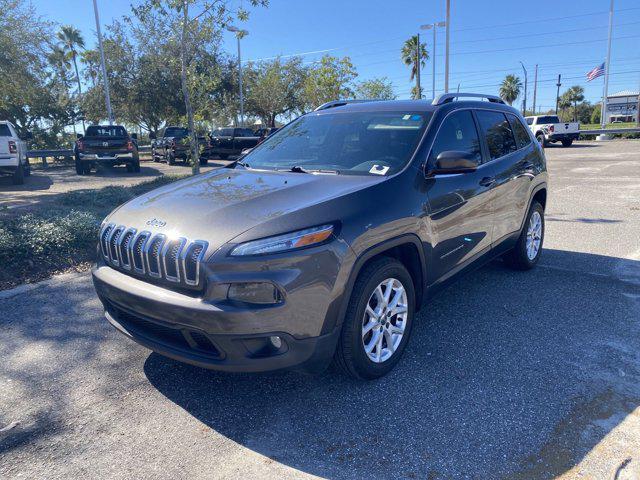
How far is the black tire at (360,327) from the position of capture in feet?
9.20

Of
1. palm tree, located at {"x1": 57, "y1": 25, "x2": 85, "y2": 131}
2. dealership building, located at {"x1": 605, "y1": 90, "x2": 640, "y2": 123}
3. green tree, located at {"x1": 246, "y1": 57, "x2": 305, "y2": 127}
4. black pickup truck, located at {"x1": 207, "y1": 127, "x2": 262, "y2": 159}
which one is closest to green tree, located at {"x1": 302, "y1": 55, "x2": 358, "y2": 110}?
black pickup truck, located at {"x1": 207, "y1": 127, "x2": 262, "y2": 159}

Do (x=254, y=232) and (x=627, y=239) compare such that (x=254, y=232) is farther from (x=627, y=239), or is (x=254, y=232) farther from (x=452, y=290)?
(x=627, y=239)

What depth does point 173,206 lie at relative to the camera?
9.94 ft

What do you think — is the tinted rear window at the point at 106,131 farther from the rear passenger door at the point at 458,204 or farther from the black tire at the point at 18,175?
the rear passenger door at the point at 458,204

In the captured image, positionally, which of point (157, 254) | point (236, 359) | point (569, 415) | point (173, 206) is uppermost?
point (173, 206)

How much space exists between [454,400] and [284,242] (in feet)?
4.67

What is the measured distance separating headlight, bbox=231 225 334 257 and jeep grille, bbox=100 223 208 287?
0.22 metres

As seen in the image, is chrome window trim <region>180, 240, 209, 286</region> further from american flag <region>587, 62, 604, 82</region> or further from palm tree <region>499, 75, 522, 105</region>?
palm tree <region>499, 75, 522, 105</region>

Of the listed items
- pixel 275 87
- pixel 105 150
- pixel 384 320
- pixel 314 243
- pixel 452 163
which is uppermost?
pixel 275 87

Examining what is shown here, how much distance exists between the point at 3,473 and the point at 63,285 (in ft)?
9.77

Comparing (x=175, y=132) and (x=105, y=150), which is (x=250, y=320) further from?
(x=175, y=132)

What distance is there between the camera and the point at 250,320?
2.44m

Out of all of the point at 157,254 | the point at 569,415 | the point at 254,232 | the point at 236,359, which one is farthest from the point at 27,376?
the point at 569,415

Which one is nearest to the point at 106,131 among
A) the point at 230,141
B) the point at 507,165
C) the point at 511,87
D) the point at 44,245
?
the point at 230,141
